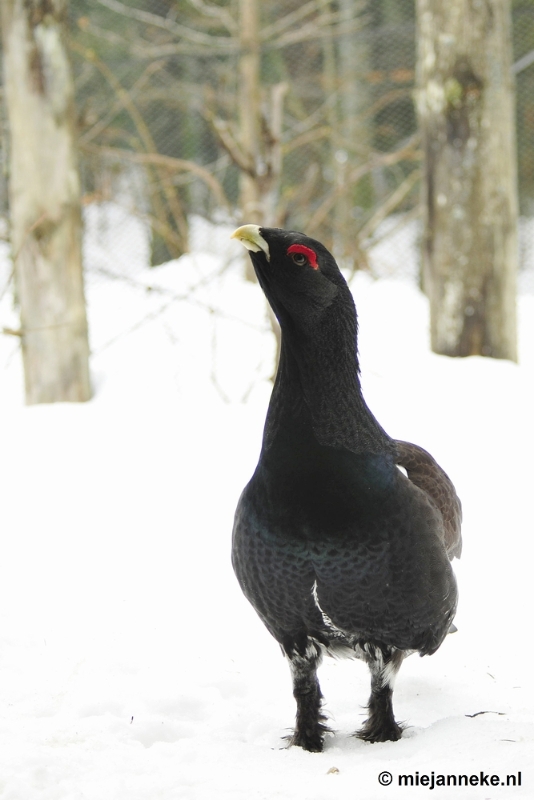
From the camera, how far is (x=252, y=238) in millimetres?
1789

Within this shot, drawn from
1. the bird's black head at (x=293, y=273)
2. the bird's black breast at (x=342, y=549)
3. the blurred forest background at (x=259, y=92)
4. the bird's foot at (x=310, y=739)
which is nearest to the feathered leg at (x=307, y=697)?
the bird's foot at (x=310, y=739)

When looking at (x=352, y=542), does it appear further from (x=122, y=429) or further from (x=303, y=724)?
(x=122, y=429)

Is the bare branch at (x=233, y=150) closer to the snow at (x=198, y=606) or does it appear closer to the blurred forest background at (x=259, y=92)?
the snow at (x=198, y=606)

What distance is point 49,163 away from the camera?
4473 millimetres

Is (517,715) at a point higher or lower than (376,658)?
lower

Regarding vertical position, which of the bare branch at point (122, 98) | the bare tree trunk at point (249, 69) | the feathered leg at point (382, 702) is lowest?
the feathered leg at point (382, 702)

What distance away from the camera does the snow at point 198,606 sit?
6.18 ft

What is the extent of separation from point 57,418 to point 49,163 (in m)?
1.43

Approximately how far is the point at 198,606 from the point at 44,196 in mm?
2616

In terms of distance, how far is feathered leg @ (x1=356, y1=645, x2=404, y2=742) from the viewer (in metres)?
2.09

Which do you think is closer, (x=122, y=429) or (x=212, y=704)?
(x=212, y=704)

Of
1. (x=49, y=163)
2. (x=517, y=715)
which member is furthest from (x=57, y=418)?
(x=517, y=715)

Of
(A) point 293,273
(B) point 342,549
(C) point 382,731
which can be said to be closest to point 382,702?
(C) point 382,731

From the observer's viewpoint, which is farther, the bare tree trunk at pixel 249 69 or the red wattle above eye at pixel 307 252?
the bare tree trunk at pixel 249 69
